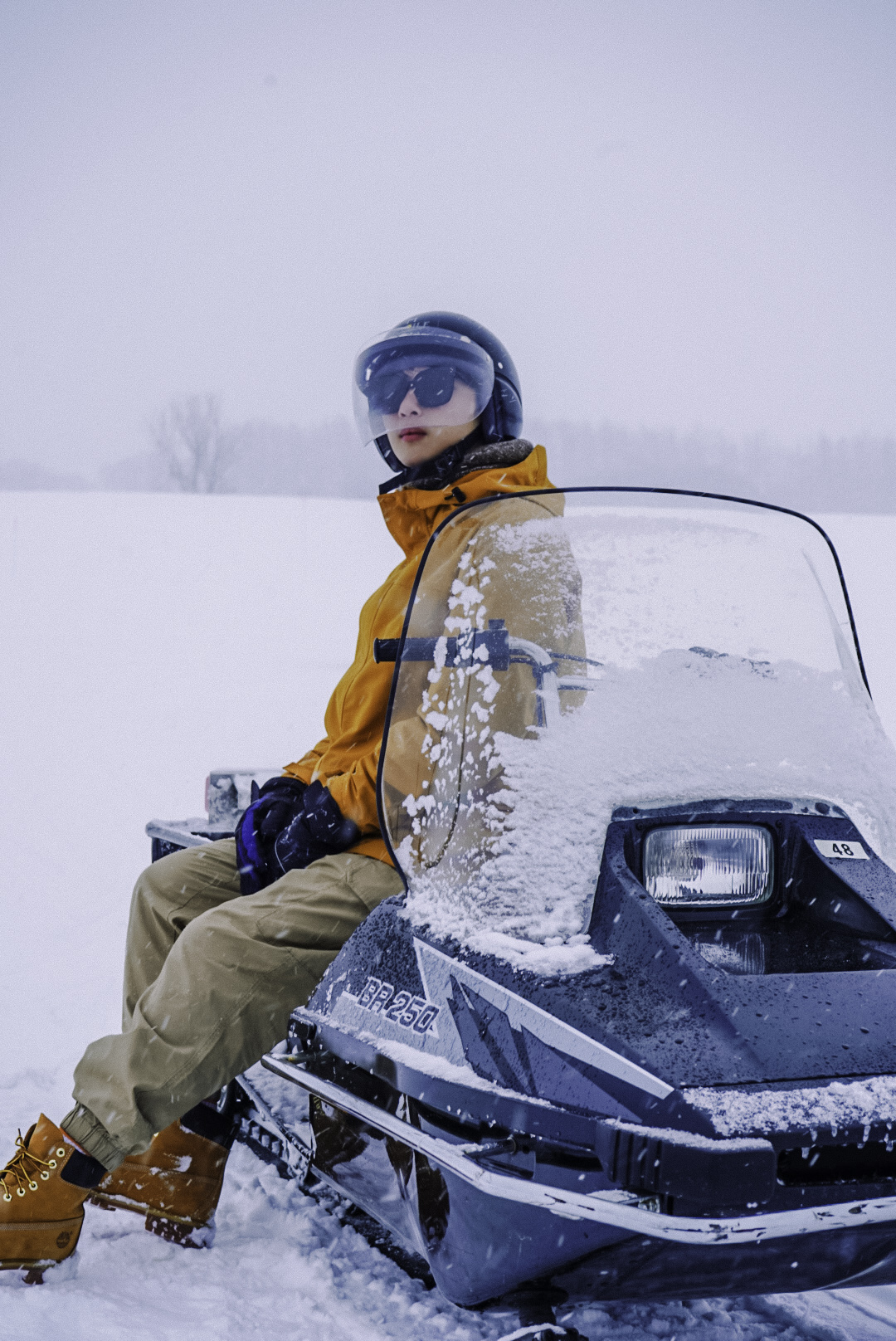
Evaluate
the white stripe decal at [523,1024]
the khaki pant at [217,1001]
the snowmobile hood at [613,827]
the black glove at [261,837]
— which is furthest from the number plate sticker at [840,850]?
the black glove at [261,837]

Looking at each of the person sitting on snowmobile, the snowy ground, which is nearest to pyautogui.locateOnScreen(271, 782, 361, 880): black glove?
the person sitting on snowmobile

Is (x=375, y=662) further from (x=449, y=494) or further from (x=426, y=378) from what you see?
(x=426, y=378)

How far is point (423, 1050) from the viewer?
160 centimetres

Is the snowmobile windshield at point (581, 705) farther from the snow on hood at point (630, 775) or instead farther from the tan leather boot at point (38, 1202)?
the tan leather boot at point (38, 1202)

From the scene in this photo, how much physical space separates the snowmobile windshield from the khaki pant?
0.82 feet

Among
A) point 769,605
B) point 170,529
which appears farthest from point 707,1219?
point 170,529

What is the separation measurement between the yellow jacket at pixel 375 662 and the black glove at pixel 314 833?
20 millimetres

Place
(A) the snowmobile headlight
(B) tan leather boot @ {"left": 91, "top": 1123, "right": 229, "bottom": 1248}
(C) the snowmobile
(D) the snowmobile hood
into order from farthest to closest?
1. (B) tan leather boot @ {"left": 91, "top": 1123, "right": 229, "bottom": 1248}
2. (A) the snowmobile headlight
3. (D) the snowmobile hood
4. (C) the snowmobile

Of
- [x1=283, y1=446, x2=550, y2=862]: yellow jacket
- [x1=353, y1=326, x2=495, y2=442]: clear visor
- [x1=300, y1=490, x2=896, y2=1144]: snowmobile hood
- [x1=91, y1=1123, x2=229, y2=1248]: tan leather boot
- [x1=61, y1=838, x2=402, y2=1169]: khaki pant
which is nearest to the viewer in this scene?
[x1=300, y1=490, x2=896, y2=1144]: snowmobile hood

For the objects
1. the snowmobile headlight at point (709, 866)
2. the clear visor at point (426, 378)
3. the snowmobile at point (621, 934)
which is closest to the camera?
the snowmobile at point (621, 934)

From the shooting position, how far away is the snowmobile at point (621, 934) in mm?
1328

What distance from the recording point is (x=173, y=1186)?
2223 millimetres

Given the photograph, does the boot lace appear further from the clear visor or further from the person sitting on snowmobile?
the clear visor

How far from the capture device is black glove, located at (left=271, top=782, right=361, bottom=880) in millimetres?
2094
